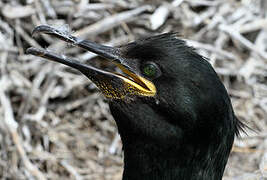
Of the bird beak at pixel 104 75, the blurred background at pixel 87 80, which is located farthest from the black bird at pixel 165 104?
the blurred background at pixel 87 80

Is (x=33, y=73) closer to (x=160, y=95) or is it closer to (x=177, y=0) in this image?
(x=177, y=0)

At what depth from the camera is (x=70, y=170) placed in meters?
3.10

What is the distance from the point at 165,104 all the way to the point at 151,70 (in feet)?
0.44

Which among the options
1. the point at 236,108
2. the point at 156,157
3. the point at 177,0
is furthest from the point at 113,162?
the point at 156,157

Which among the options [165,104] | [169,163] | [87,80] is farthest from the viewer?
[87,80]

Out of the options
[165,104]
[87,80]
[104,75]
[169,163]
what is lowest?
[169,163]

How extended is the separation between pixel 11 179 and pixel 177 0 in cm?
149

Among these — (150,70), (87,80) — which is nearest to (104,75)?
(150,70)

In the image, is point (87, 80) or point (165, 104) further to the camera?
point (87, 80)

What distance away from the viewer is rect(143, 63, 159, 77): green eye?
6.16ft

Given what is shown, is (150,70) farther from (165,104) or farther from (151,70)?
(165,104)

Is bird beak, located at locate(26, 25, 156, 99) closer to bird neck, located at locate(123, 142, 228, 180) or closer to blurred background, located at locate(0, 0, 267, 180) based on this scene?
bird neck, located at locate(123, 142, 228, 180)

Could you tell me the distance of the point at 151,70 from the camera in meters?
1.89

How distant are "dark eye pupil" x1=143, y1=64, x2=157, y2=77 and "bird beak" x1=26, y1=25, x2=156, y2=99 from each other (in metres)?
0.03
